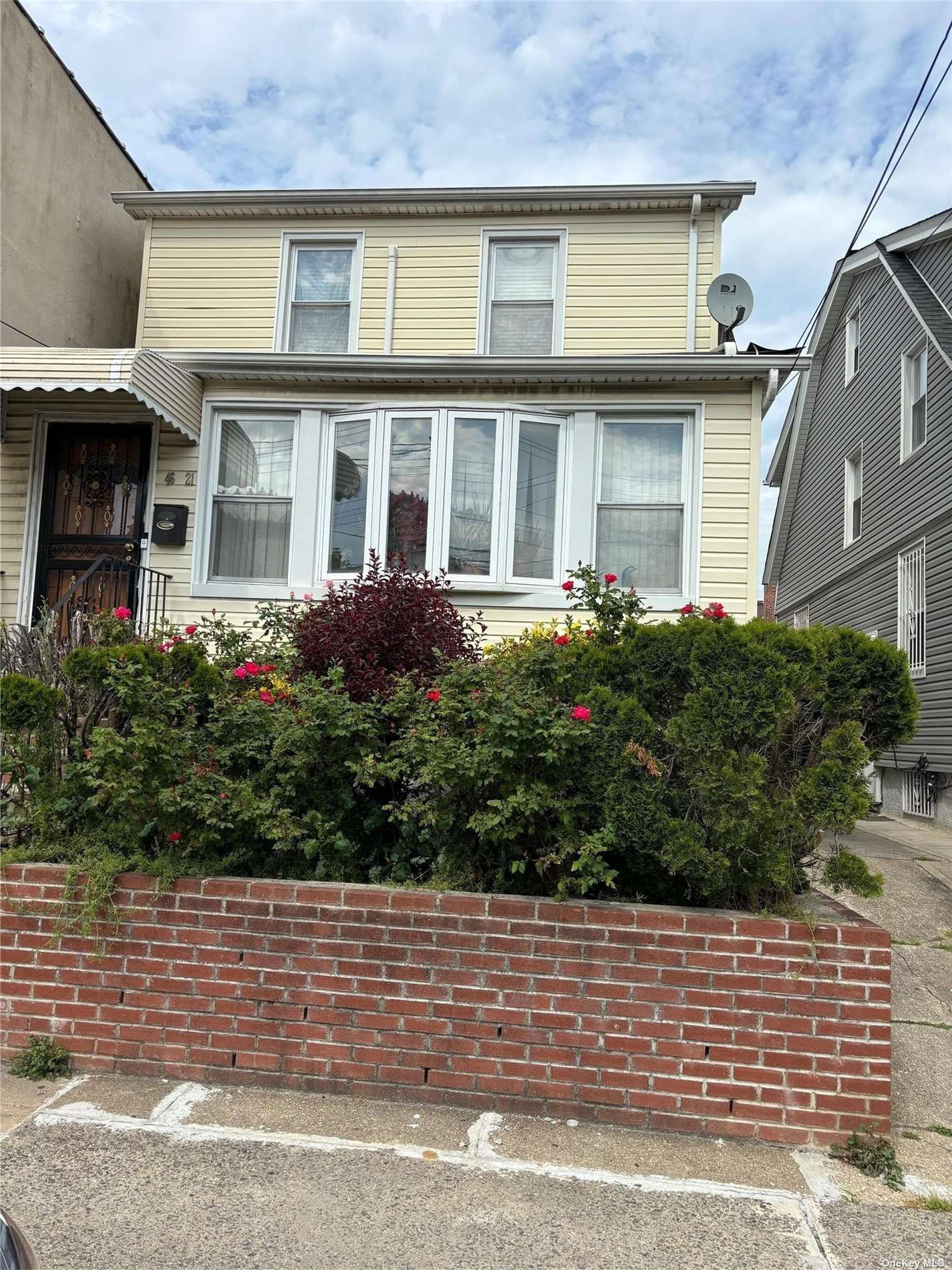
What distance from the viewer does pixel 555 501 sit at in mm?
8508

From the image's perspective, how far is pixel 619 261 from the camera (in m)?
9.20

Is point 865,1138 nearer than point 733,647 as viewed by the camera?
Yes

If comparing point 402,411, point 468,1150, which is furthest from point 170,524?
point 468,1150

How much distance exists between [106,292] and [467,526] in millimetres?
5677

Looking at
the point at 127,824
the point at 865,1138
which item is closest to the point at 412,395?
the point at 127,824

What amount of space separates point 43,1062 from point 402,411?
248 inches

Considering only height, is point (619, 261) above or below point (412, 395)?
above

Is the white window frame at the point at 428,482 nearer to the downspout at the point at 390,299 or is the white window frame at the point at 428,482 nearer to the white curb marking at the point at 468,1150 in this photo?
the downspout at the point at 390,299

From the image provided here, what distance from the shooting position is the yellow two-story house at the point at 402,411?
8305 millimetres

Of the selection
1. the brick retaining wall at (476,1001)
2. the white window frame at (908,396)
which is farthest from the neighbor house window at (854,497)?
the brick retaining wall at (476,1001)

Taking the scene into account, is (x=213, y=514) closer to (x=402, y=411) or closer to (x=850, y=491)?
(x=402, y=411)

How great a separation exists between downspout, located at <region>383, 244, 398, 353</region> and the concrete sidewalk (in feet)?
24.4

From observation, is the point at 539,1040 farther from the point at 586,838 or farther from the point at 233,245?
the point at 233,245

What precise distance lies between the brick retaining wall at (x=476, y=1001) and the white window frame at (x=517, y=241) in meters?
6.84
